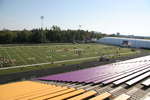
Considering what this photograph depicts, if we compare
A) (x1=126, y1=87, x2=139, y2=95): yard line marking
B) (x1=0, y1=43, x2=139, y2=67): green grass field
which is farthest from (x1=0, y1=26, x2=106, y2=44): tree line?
(x1=126, y1=87, x2=139, y2=95): yard line marking

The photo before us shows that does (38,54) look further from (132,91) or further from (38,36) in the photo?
(132,91)

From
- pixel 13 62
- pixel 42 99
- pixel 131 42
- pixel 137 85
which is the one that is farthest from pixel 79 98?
pixel 131 42

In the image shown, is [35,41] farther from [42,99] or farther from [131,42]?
[42,99]

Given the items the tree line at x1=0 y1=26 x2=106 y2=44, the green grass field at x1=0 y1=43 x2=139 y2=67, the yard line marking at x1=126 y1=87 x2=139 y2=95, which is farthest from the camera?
the tree line at x1=0 y1=26 x2=106 y2=44

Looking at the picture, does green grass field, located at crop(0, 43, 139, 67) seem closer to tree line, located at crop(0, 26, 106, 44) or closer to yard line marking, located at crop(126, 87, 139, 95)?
tree line, located at crop(0, 26, 106, 44)

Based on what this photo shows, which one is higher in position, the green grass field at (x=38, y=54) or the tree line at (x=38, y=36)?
the tree line at (x=38, y=36)

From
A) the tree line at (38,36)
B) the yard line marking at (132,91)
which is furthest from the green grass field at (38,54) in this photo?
the yard line marking at (132,91)

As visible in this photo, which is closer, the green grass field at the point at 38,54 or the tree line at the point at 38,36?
the green grass field at the point at 38,54

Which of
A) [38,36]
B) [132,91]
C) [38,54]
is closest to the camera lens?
[132,91]

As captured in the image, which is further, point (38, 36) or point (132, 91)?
point (38, 36)

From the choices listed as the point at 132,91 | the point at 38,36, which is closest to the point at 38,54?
the point at 38,36

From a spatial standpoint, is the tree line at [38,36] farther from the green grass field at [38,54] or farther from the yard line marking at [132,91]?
the yard line marking at [132,91]

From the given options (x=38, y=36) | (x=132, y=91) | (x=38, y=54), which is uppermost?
(x=38, y=36)

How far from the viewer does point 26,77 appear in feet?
74.2
